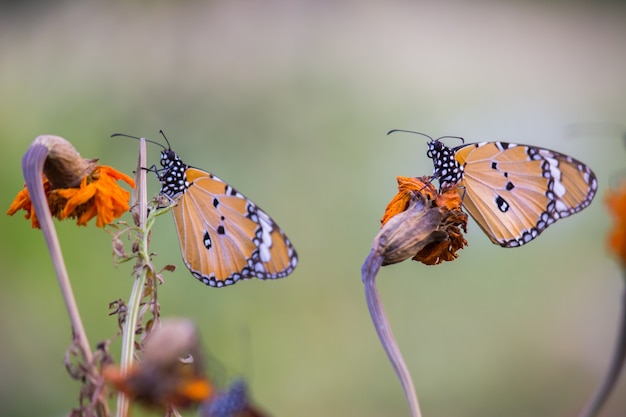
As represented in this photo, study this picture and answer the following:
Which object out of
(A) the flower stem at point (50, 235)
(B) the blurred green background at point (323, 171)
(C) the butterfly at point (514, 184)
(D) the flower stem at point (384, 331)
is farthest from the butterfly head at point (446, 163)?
(B) the blurred green background at point (323, 171)

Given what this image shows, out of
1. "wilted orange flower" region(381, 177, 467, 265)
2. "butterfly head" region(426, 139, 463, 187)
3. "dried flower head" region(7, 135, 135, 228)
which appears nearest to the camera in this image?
"dried flower head" region(7, 135, 135, 228)

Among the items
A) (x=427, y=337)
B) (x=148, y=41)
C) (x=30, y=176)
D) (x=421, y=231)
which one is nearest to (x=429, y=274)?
(x=427, y=337)

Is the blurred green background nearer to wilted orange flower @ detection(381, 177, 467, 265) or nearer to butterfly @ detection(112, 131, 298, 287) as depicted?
butterfly @ detection(112, 131, 298, 287)

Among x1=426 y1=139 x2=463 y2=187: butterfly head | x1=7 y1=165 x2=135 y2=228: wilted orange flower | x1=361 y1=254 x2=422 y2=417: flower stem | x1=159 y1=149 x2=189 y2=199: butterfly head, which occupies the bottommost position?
x1=361 y1=254 x2=422 y2=417: flower stem

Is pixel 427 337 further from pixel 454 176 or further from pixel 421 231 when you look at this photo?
pixel 421 231

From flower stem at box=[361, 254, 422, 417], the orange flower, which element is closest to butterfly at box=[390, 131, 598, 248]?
flower stem at box=[361, 254, 422, 417]

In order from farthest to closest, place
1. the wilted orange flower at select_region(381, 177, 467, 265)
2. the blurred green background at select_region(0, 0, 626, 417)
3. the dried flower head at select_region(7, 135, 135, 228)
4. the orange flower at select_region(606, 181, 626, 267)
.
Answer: the blurred green background at select_region(0, 0, 626, 417) → the wilted orange flower at select_region(381, 177, 467, 265) → the dried flower head at select_region(7, 135, 135, 228) → the orange flower at select_region(606, 181, 626, 267)

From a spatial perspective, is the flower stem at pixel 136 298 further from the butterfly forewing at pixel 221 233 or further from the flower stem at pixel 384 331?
the butterfly forewing at pixel 221 233

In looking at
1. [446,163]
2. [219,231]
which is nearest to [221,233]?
[219,231]
